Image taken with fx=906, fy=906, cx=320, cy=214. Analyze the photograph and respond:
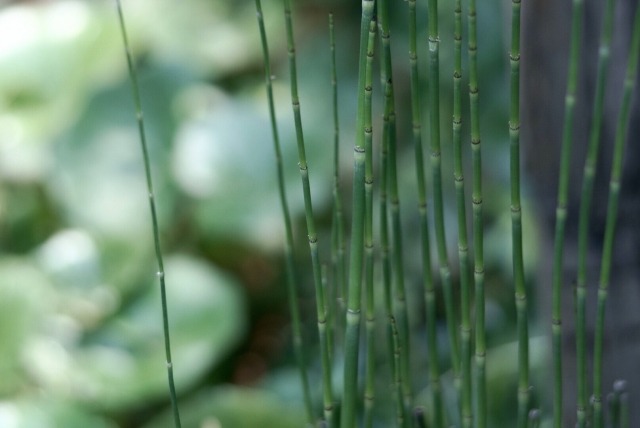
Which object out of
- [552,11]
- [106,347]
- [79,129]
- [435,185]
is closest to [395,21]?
[79,129]

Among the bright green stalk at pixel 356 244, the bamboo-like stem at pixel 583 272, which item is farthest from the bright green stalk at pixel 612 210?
the bright green stalk at pixel 356 244

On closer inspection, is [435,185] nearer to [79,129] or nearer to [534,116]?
[534,116]

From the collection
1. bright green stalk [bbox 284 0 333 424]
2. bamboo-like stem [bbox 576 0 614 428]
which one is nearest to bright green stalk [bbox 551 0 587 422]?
bamboo-like stem [bbox 576 0 614 428]

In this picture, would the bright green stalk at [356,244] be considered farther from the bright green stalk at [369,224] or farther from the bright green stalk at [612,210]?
the bright green stalk at [612,210]

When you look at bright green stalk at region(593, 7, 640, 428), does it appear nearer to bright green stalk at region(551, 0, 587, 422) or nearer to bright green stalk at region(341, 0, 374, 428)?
bright green stalk at region(551, 0, 587, 422)

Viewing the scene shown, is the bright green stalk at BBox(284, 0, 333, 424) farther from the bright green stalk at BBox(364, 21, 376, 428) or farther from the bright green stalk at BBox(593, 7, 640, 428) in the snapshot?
the bright green stalk at BBox(593, 7, 640, 428)
